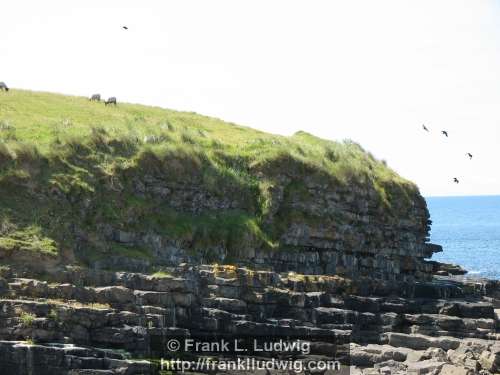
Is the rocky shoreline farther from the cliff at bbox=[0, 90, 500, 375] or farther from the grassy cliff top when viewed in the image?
the grassy cliff top

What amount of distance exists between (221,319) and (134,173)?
1097 cm

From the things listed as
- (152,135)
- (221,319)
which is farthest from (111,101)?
(221,319)

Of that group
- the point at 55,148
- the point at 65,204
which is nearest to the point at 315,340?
the point at 65,204

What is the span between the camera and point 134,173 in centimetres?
4441

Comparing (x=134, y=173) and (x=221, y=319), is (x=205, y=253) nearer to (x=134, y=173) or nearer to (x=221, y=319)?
(x=134, y=173)

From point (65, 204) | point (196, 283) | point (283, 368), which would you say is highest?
point (65, 204)

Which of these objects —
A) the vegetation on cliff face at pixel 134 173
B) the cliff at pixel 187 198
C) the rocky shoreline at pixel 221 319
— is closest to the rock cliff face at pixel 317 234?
the cliff at pixel 187 198

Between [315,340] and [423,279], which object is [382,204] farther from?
[315,340]

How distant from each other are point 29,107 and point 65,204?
1252cm

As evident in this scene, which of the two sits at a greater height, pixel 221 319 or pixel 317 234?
pixel 317 234

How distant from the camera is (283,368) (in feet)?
111

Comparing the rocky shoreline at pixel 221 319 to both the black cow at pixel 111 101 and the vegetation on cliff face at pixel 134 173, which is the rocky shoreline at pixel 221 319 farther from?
the black cow at pixel 111 101

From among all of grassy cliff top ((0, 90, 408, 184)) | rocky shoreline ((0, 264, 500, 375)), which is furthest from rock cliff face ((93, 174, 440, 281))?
rocky shoreline ((0, 264, 500, 375))

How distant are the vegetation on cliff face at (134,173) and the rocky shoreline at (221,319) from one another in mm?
3760
